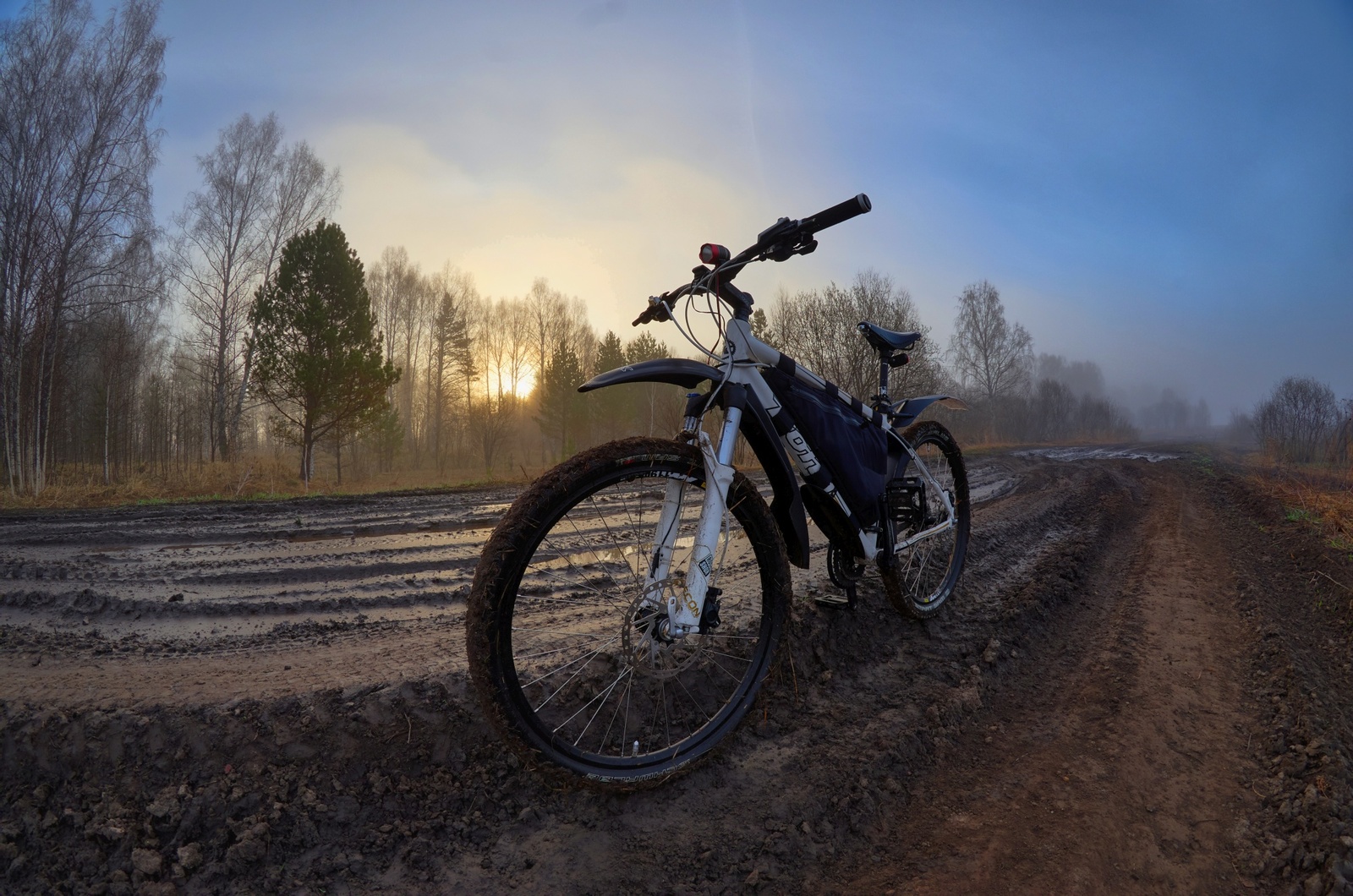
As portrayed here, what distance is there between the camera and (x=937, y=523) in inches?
149

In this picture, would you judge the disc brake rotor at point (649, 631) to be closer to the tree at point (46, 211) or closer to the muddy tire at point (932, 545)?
the muddy tire at point (932, 545)

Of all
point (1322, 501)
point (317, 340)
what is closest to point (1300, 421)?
point (1322, 501)

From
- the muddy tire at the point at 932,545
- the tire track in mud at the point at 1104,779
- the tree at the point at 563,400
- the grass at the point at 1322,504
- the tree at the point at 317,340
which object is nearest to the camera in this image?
the tire track in mud at the point at 1104,779

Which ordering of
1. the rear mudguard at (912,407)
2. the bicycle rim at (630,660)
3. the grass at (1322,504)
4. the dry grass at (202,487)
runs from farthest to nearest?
the dry grass at (202,487), the grass at (1322,504), the rear mudguard at (912,407), the bicycle rim at (630,660)

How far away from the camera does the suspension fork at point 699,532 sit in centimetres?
201

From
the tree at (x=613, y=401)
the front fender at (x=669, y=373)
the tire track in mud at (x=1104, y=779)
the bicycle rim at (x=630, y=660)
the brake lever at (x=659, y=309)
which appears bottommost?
the tire track in mud at (x=1104, y=779)

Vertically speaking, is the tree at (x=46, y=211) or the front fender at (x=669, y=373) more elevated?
the tree at (x=46, y=211)

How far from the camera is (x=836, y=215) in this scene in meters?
2.26

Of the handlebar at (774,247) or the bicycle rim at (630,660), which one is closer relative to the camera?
the bicycle rim at (630,660)

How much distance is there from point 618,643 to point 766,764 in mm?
735

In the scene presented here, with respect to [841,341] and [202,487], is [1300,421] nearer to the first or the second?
[841,341]

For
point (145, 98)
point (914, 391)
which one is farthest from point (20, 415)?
point (914, 391)

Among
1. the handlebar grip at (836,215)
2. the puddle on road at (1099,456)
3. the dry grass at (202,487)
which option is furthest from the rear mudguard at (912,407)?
the puddle on road at (1099,456)

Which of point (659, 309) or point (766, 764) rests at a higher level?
point (659, 309)
